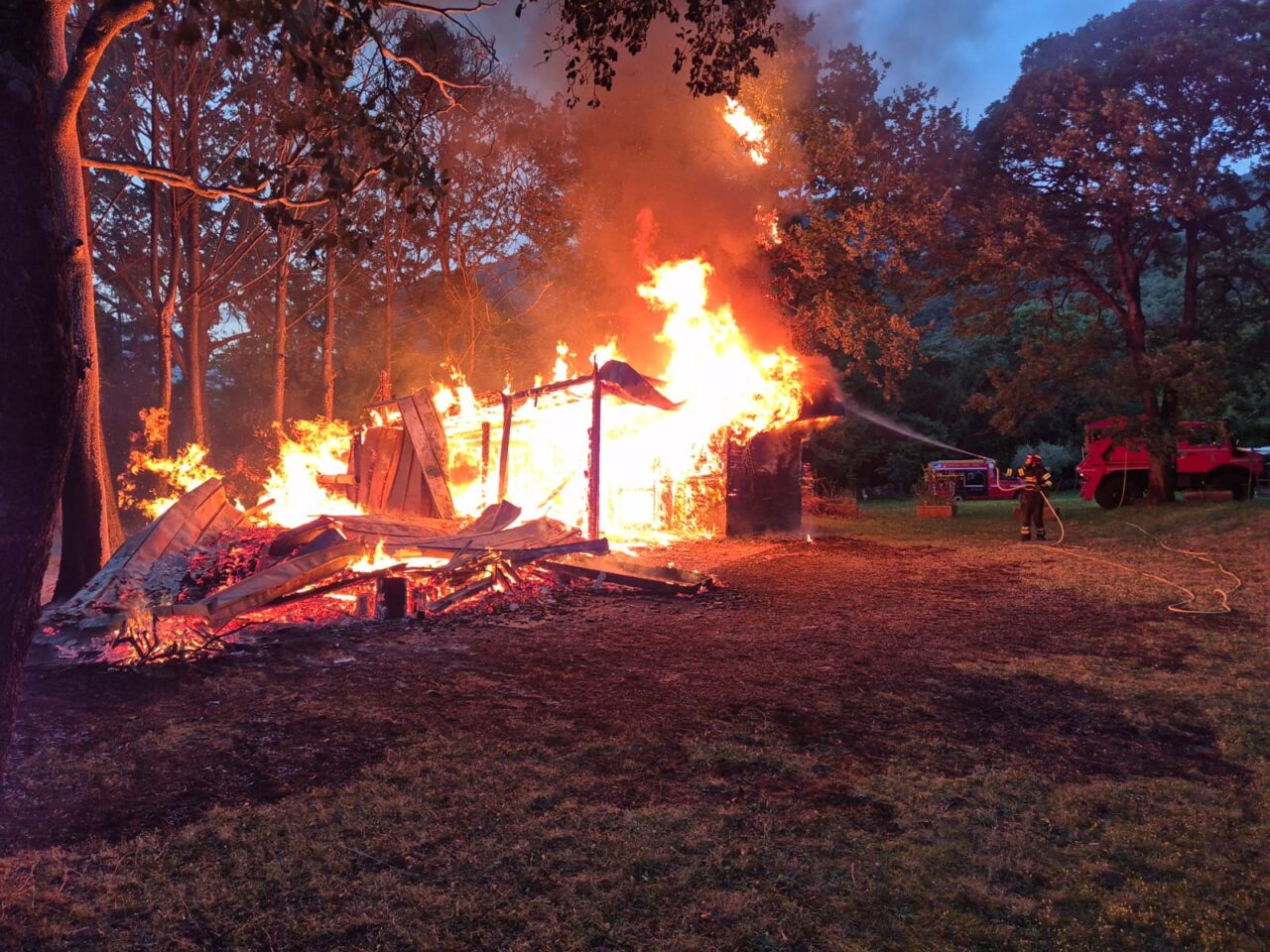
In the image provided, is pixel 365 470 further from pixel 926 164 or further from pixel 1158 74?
pixel 1158 74

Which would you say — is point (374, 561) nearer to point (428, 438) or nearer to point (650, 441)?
point (428, 438)

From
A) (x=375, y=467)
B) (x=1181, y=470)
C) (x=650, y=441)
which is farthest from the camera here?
(x=1181, y=470)

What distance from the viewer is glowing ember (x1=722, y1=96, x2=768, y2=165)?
19.3 metres

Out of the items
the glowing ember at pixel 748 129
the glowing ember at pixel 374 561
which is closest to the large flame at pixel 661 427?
the glowing ember at pixel 748 129

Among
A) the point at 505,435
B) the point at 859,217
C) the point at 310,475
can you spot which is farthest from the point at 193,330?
the point at 859,217

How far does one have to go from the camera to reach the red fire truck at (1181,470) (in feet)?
73.6

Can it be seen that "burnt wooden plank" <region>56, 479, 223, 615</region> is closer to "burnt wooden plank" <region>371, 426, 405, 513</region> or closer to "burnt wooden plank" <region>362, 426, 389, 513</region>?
"burnt wooden plank" <region>371, 426, 405, 513</region>

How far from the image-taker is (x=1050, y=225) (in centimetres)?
2142

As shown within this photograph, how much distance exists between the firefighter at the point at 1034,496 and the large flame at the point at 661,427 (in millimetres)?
4776

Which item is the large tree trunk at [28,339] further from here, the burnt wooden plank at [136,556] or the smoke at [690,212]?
the smoke at [690,212]

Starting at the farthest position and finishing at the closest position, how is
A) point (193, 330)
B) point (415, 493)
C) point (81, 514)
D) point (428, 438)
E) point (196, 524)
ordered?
point (193, 330) → point (415, 493) → point (428, 438) → point (196, 524) → point (81, 514)

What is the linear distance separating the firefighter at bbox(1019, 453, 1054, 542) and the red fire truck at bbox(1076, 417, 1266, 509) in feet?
22.6

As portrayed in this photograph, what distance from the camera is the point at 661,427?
57.9 ft

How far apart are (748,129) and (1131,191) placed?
30.9 ft
